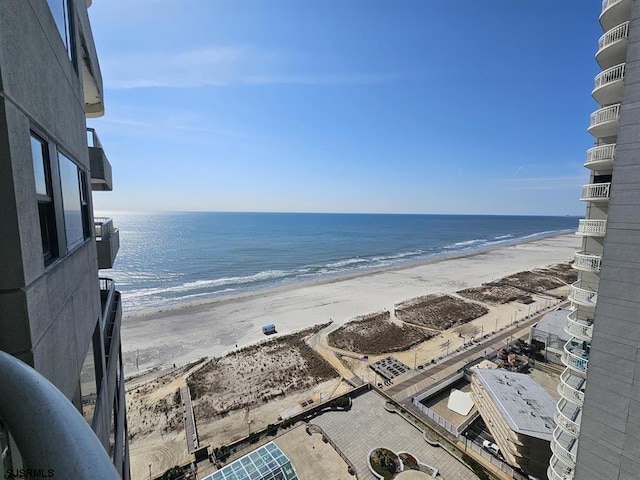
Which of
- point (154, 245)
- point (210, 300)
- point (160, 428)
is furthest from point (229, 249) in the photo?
point (160, 428)

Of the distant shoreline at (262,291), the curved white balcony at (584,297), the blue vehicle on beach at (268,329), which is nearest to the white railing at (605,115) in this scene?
the curved white balcony at (584,297)

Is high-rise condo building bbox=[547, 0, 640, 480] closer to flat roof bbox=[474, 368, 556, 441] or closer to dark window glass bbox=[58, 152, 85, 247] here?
flat roof bbox=[474, 368, 556, 441]

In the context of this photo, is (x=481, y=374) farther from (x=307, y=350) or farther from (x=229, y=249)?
(x=229, y=249)

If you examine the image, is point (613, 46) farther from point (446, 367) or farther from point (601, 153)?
point (446, 367)

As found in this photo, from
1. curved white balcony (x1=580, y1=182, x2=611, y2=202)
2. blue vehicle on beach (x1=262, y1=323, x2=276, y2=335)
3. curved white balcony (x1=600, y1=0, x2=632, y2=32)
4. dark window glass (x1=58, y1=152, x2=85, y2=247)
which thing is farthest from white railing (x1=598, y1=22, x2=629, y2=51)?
blue vehicle on beach (x1=262, y1=323, x2=276, y2=335)

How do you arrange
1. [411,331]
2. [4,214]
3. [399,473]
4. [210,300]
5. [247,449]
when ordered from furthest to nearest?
1. [210,300]
2. [411,331]
3. [247,449]
4. [399,473]
5. [4,214]

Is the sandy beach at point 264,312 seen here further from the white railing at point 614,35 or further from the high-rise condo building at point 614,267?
the white railing at point 614,35
